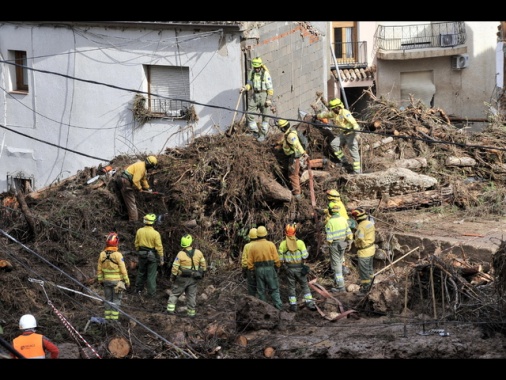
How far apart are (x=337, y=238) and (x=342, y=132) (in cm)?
374

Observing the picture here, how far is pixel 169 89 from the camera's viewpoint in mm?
25188

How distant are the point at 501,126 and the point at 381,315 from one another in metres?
8.56

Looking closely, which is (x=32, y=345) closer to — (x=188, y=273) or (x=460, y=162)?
(x=188, y=273)

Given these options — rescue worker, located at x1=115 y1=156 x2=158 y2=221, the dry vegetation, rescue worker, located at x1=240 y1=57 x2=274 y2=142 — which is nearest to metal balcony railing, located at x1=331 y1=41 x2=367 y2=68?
the dry vegetation

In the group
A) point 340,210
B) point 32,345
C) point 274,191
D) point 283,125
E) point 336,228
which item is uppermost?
A: point 283,125

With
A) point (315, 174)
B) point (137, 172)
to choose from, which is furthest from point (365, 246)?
point (137, 172)

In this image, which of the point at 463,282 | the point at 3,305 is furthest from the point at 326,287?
the point at 3,305

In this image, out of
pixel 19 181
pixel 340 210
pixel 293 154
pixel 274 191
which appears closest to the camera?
pixel 340 210

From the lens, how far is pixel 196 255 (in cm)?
1703

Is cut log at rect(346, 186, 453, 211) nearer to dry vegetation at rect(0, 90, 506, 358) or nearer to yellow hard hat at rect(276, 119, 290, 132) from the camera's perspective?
dry vegetation at rect(0, 90, 506, 358)

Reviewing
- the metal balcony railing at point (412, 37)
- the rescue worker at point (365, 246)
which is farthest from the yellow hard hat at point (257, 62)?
the metal balcony railing at point (412, 37)

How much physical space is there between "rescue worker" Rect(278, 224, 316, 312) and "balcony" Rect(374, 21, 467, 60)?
14.7m

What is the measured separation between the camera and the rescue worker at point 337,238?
1806cm
